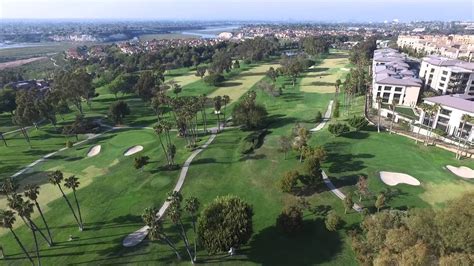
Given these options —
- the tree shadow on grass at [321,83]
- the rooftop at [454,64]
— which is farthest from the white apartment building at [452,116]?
the tree shadow on grass at [321,83]

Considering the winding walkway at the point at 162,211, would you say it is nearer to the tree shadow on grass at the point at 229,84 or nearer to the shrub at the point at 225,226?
the shrub at the point at 225,226

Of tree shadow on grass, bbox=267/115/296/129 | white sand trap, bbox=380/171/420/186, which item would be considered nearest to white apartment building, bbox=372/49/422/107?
tree shadow on grass, bbox=267/115/296/129

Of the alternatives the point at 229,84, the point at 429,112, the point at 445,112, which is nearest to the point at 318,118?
the point at 429,112

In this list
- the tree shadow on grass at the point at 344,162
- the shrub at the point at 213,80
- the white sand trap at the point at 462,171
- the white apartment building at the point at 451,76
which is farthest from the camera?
the shrub at the point at 213,80

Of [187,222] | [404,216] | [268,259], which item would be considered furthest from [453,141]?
[187,222]

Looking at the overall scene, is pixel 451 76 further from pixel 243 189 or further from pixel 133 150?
pixel 133 150

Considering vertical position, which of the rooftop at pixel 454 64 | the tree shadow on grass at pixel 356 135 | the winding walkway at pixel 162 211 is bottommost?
the winding walkway at pixel 162 211

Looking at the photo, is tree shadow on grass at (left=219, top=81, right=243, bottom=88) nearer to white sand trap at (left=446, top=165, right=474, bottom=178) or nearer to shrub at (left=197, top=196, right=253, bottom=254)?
white sand trap at (left=446, top=165, right=474, bottom=178)
